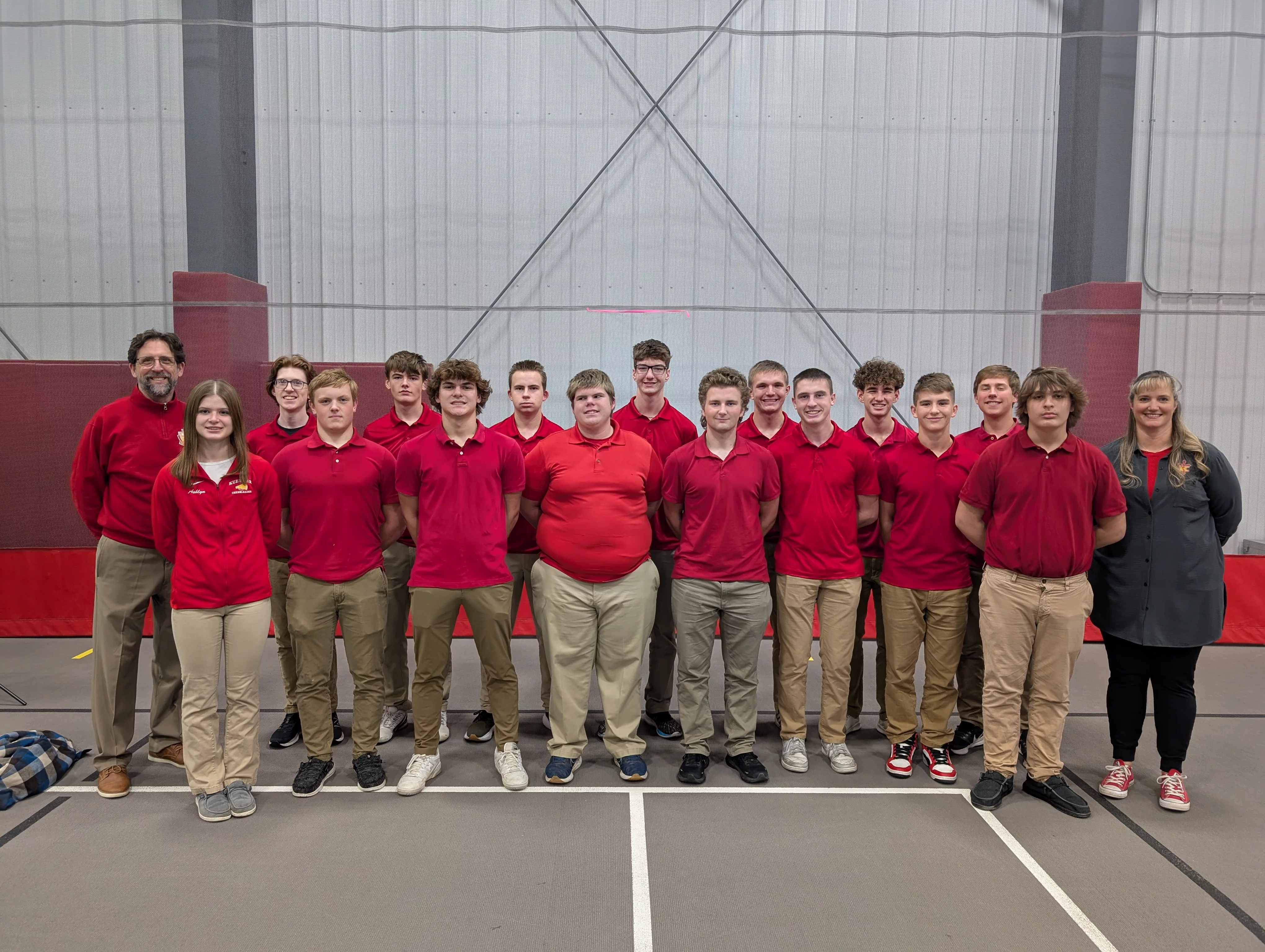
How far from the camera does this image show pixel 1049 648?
347 centimetres

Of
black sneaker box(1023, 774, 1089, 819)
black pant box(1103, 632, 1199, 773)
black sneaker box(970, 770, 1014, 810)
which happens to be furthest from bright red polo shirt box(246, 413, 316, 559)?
black pant box(1103, 632, 1199, 773)

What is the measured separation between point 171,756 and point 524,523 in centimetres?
210

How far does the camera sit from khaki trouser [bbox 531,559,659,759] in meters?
3.70

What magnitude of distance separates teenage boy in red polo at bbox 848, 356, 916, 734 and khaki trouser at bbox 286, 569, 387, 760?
7.83ft

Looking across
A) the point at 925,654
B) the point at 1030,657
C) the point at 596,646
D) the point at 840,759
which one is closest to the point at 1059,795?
the point at 1030,657

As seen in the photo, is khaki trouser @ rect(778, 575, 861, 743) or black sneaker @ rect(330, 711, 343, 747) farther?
black sneaker @ rect(330, 711, 343, 747)

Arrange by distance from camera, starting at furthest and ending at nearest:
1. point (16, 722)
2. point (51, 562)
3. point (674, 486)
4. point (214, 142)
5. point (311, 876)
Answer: point (214, 142)
point (51, 562)
point (16, 722)
point (674, 486)
point (311, 876)

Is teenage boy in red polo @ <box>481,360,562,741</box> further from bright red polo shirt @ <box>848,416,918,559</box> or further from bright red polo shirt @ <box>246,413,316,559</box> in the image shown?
bright red polo shirt @ <box>848,416,918,559</box>

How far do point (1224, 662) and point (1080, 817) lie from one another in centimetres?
343

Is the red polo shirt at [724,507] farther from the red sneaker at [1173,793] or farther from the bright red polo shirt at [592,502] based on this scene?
the red sneaker at [1173,793]

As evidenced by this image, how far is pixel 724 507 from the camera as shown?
3.72 meters

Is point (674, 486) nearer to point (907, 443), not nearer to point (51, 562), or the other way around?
point (907, 443)

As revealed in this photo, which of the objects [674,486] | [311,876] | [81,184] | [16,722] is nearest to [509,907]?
[311,876]

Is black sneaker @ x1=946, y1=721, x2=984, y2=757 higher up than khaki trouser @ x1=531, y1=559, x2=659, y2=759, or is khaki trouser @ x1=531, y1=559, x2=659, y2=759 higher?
khaki trouser @ x1=531, y1=559, x2=659, y2=759
